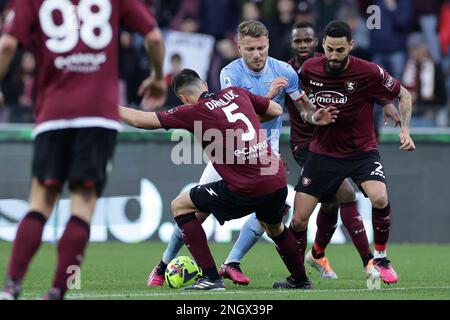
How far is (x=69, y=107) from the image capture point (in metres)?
6.39

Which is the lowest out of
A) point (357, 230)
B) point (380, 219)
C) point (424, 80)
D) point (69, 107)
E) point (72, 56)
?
point (357, 230)

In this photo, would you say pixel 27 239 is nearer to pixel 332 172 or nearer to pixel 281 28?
pixel 332 172

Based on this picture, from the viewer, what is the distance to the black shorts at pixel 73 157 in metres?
6.36

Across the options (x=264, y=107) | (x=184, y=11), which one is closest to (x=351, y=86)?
(x=264, y=107)

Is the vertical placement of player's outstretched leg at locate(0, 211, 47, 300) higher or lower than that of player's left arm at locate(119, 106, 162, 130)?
lower

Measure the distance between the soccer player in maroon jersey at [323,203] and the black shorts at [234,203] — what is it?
5.18 feet

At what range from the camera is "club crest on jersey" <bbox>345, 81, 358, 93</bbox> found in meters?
9.26

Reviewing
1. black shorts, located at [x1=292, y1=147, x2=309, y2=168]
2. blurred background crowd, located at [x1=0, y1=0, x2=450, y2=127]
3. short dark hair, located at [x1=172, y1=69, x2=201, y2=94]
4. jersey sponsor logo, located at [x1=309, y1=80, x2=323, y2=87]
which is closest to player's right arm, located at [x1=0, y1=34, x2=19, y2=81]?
short dark hair, located at [x1=172, y1=69, x2=201, y2=94]

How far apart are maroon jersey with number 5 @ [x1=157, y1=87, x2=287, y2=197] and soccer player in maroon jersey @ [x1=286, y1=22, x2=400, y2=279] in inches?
62.0

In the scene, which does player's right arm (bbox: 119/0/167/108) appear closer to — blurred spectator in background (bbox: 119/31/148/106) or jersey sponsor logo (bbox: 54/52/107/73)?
jersey sponsor logo (bbox: 54/52/107/73)

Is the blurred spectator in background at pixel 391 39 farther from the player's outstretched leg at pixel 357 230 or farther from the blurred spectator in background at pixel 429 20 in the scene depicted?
the player's outstretched leg at pixel 357 230

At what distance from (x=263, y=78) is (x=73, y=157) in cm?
335
